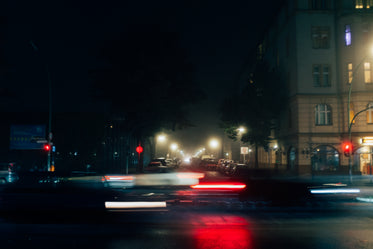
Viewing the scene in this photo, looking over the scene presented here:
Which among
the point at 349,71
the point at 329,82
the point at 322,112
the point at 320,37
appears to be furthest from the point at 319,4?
the point at 322,112

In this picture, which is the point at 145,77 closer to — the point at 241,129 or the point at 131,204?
the point at 241,129

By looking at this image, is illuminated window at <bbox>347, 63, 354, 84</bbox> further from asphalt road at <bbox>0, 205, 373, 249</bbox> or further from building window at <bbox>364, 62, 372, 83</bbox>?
asphalt road at <bbox>0, 205, 373, 249</bbox>

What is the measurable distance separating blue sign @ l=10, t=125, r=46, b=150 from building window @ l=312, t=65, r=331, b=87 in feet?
95.6

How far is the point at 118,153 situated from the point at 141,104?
1318 centimetres

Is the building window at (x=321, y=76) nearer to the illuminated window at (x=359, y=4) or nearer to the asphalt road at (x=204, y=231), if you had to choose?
the illuminated window at (x=359, y=4)

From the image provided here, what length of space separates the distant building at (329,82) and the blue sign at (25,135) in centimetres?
2695

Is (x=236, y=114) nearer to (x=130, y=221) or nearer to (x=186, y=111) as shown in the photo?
(x=186, y=111)

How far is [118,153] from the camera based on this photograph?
47938 mm

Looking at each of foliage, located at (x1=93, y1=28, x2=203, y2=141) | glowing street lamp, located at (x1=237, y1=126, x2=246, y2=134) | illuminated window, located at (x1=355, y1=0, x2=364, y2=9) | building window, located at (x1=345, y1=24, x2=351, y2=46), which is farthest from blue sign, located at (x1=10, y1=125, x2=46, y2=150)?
illuminated window, located at (x1=355, y1=0, x2=364, y2=9)

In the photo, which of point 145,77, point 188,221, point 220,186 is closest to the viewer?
point 188,221

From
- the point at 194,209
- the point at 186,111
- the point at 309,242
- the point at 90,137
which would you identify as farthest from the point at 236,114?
the point at 309,242

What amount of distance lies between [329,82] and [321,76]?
1.06 m

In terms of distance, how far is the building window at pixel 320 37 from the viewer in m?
38.7

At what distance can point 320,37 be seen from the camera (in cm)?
3881
